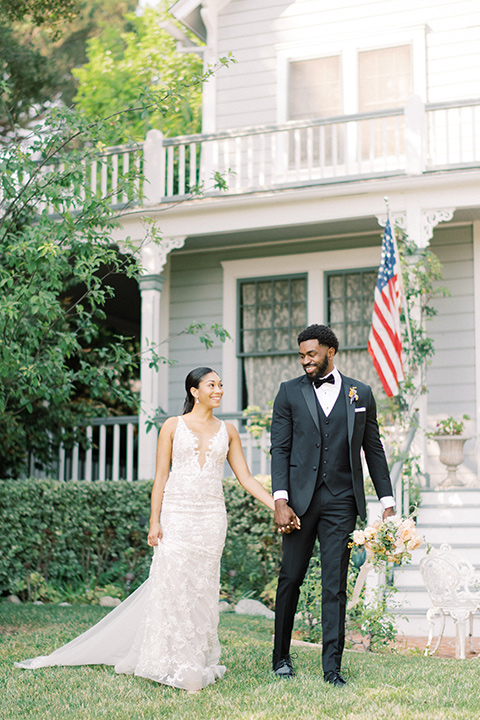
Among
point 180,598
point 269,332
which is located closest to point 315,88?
point 269,332

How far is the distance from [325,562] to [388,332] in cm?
442

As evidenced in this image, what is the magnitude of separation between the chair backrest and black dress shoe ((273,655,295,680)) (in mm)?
1767

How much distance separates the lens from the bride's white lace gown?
4.75m

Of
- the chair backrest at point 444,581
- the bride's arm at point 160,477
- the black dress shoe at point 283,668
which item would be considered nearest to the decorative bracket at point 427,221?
the chair backrest at point 444,581

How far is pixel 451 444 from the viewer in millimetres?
9883

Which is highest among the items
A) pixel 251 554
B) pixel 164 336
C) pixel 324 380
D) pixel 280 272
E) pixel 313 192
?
pixel 313 192

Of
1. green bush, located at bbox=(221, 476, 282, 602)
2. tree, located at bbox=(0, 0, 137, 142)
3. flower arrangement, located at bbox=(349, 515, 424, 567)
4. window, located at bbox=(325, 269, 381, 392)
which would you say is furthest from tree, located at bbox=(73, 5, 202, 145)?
flower arrangement, located at bbox=(349, 515, 424, 567)

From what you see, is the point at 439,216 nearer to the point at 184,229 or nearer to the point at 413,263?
the point at 413,263

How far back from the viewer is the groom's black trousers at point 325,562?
182 inches

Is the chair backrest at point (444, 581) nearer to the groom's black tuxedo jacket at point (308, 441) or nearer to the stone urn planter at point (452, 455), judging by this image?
the groom's black tuxedo jacket at point (308, 441)

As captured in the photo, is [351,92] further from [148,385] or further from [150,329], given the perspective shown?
[148,385]

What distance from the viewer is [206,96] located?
12.2 m

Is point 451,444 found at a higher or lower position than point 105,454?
higher

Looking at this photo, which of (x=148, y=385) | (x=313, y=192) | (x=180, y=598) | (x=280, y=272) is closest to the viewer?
(x=180, y=598)
